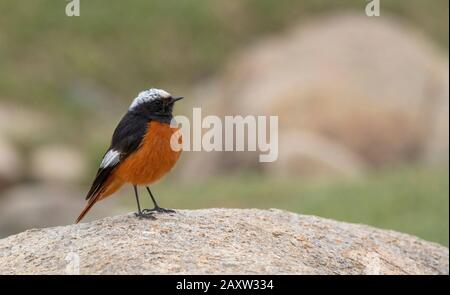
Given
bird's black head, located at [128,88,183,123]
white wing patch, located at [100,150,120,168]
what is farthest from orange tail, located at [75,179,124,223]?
bird's black head, located at [128,88,183,123]

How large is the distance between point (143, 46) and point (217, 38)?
293 cm

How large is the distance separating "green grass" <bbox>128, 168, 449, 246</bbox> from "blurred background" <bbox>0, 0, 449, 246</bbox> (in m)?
0.04

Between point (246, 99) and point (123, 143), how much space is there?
17.0m

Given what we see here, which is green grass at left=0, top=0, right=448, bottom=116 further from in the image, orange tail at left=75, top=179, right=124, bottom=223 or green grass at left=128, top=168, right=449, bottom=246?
orange tail at left=75, top=179, right=124, bottom=223

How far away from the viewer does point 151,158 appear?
7.11m

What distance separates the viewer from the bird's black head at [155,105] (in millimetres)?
7336

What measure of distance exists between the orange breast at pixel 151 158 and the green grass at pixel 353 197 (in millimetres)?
8431

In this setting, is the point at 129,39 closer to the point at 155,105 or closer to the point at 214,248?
the point at 155,105

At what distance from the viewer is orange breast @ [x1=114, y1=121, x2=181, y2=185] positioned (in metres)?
7.11

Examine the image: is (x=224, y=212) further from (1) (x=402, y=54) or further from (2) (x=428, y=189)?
(1) (x=402, y=54)

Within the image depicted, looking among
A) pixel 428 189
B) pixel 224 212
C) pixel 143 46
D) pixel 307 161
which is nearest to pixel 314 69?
pixel 307 161

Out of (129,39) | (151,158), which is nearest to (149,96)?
(151,158)

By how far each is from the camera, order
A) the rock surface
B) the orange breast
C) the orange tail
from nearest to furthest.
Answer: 1. the rock surface
2. the orange breast
3. the orange tail

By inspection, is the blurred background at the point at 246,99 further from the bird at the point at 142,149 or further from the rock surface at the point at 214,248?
the bird at the point at 142,149
